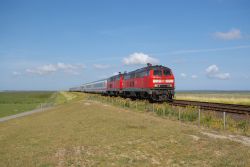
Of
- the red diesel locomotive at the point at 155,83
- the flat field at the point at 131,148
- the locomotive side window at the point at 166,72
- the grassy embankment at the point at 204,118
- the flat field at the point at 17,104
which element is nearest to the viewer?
the flat field at the point at 131,148

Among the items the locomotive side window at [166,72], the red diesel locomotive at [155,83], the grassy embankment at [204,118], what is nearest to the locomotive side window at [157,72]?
the red diesel locomotive at [155,83]

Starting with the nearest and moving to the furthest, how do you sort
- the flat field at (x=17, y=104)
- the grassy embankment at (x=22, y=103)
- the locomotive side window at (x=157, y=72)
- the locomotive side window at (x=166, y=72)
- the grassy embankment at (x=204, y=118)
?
the grassy embankment at (x=204, y=118) → the locomotive side window at (x=157, y=72) → the locomotive side window at (x=166, y=72) → the flat field at (x=17, y=104) → the grassy embankment at (x=22, y=103)

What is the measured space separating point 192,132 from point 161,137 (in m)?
2.04

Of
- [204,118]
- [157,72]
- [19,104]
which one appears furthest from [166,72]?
[19,104]

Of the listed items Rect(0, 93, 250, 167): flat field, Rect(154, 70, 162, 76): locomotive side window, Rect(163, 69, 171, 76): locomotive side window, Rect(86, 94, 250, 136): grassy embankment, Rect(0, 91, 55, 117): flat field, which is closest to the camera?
Rect(0, 93, 250, 167): flat field

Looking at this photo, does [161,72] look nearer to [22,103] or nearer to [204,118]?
[204,118]

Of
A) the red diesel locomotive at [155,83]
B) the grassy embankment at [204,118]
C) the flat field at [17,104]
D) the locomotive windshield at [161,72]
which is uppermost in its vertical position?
the locomotive windshield at [161,72]

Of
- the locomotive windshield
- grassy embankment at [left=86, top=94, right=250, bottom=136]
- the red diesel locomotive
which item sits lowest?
grassy embankment at [left=86, top=94, right=250, bottom=136]

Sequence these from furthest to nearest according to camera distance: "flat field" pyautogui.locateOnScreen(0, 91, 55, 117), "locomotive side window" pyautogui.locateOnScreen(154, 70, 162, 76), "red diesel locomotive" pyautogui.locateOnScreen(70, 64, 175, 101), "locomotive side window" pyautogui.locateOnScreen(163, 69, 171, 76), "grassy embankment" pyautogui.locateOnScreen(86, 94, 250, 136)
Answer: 1. "flat field" pyautogui.locateOnScreen(0, 91, 55, 117)
2. "locomotive side window" pyautogui.locateOnScreen(163, 69, 171, 76)
3. "locomotive side window" pyautogui.locateOnScreen(154, 70, 162, 76)
4. "red diesel locomotive" pyautogui.locateOnScreen(70, 64, 175, 101)
5. "grassy embankment" pyautogui.locateOnScreen(86, 94, 250, 136)

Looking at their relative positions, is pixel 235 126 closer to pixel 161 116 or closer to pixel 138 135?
pixel 138 135

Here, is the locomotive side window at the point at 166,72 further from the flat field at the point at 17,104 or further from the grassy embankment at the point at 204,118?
the flat field at the point at 17,104

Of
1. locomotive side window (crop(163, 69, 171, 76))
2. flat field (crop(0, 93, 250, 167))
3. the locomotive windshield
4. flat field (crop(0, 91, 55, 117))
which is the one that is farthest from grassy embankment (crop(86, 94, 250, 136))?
flat field (crop(0, 91, 55, 117))

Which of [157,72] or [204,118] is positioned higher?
[157,72]

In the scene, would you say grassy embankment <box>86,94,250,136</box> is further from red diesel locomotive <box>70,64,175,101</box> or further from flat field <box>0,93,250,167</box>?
red diesel locomotive <box>70,64,175,101</box>
